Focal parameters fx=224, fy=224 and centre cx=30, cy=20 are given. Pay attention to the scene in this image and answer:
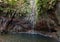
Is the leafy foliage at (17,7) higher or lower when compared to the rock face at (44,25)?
higher

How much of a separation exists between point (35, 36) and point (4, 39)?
1.51 metres

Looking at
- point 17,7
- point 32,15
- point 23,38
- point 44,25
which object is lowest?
point 23,38

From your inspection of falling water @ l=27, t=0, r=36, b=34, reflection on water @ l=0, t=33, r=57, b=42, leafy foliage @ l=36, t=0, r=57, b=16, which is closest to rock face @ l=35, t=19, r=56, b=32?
falling water @ l=27, t=0, r=36, b=34

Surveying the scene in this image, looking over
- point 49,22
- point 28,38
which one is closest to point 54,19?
point 49,22

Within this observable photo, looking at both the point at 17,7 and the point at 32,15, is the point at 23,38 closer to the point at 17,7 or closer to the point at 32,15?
the point at 32,15

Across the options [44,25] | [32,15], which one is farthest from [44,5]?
[44,25]

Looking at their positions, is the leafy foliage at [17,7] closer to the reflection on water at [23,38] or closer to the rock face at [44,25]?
the rock face at [44,25]

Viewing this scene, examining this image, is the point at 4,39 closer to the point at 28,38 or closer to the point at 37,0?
the point at 28,38

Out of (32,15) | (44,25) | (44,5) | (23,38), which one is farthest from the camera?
(32,15)

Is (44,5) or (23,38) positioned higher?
(44,5)

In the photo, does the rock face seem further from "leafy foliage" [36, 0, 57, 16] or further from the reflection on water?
the reflection on water

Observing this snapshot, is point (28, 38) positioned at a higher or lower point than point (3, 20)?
lower

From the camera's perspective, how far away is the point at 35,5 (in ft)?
35.1

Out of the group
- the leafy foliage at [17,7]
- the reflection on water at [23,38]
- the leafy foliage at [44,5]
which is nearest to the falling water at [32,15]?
the leafy foliage at [17,7]
